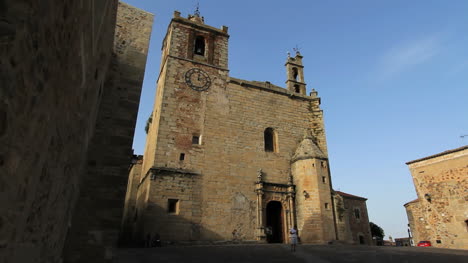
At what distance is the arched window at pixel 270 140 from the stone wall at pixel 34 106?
1419 centimetres

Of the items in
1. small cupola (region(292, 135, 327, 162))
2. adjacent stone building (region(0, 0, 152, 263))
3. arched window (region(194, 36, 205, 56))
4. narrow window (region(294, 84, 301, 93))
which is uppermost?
arched window (region(194, 36, 205, 56))

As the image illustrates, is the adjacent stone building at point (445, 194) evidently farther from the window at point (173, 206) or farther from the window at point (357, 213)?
the window at point (173, 206)

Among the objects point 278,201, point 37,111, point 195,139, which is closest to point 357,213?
point 278,201

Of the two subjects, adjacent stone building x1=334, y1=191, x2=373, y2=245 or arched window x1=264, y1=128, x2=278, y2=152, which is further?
adjacent stone building x1=334, y1=191, x2=373, y2=245

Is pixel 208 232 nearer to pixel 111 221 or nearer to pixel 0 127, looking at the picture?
pixel 111 221

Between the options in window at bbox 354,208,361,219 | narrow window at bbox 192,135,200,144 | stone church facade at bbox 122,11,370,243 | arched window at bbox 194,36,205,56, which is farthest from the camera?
window at bbox 354,208,361,219

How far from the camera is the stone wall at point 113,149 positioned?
224 inches

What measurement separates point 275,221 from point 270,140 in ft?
15.4

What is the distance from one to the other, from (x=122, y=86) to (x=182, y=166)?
675cm

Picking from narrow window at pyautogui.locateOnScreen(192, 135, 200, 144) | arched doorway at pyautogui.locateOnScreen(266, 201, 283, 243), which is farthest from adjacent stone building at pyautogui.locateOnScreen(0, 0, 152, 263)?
arched doorway at pyautogui.locateOnScreen(266, 201, 283, 243)

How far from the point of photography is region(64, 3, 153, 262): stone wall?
569cm

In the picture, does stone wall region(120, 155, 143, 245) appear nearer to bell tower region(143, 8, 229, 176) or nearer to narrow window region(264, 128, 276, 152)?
bell tower region(143, 8, 229, 176)

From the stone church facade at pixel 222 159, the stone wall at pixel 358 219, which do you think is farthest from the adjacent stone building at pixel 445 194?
the stone wall at pixel 358 219

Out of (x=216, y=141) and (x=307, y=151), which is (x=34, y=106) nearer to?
(x=216, y=141)
